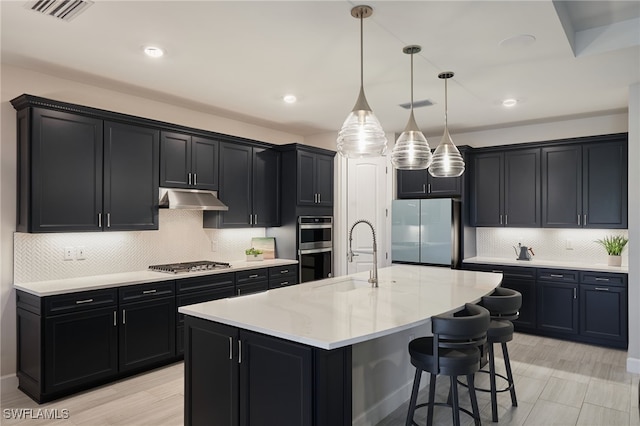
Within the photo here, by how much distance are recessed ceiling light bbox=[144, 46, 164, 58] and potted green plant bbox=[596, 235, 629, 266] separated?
532 cm

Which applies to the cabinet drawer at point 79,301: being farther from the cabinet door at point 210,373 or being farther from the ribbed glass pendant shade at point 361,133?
the ribbed glass pendant shade at point 361,133

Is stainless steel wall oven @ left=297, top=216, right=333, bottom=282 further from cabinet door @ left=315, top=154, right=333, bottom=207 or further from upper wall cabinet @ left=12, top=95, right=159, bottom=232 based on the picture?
upper wall cabinet @ left=12, top=95, right=159, bottom=232

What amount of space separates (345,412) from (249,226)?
351cm

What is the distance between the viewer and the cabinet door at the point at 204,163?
15.3ft

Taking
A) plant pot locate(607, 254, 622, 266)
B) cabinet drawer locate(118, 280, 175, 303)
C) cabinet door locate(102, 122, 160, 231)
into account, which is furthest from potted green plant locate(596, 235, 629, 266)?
cabinet door locate(102, 122, 160, 231)

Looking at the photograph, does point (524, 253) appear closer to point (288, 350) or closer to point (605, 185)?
point (605, 185)

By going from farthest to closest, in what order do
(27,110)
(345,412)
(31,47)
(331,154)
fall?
(331,154), (27,110), (31,47), (345,412)

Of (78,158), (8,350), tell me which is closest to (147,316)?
(8,350)

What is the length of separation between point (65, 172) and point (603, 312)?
5789 millimetres

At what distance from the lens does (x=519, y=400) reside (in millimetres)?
3279

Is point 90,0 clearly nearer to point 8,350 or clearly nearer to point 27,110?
point 27,110

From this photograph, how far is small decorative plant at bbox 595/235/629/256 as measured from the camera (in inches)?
191

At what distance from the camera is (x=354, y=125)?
2.65 meters

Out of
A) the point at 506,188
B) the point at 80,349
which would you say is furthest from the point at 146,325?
the point at 506,188
